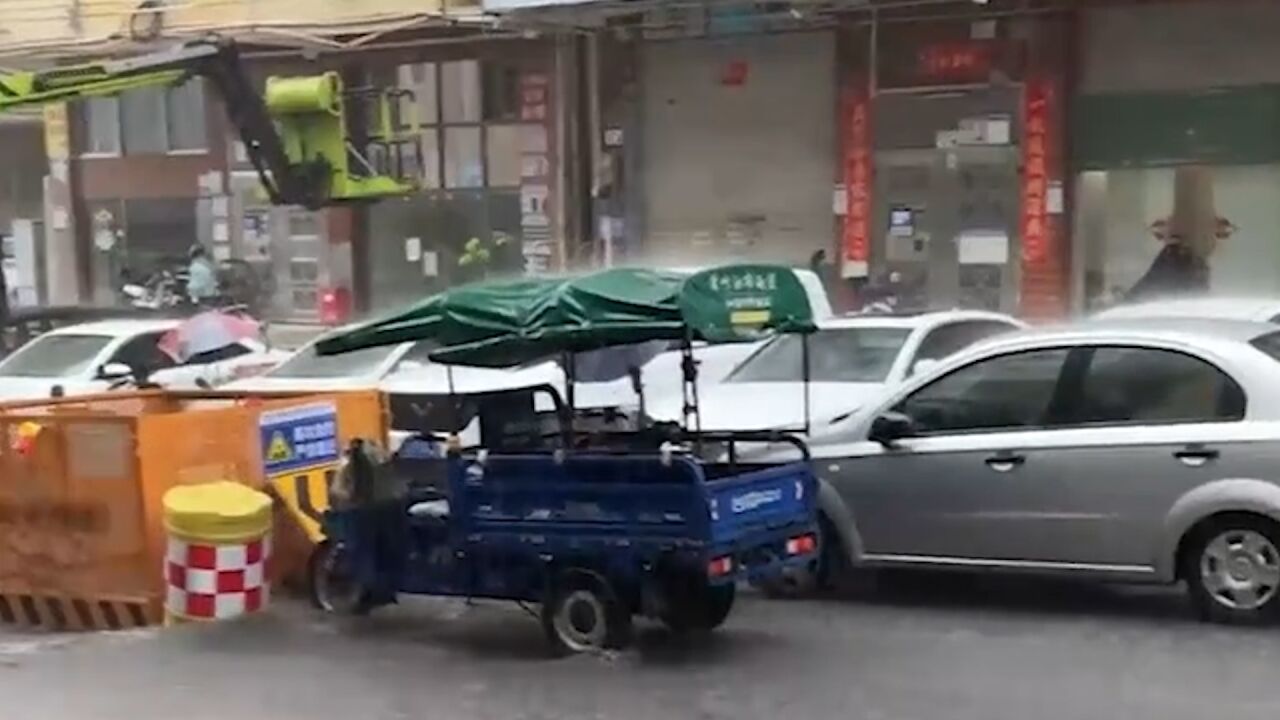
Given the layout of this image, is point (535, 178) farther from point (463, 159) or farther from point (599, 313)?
point (599, 313)

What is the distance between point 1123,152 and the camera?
22.0 m

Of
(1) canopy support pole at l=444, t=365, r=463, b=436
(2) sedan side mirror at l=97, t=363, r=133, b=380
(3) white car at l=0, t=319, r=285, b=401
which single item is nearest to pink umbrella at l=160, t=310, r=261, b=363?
(3) white car at l=0, t=319, r=285, b=401

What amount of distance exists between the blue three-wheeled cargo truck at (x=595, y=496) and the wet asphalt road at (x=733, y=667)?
12.9 inches

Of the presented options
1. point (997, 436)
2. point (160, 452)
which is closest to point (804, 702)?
point (997, 436)

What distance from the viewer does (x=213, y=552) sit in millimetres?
10609

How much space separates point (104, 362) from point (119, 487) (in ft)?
20.0

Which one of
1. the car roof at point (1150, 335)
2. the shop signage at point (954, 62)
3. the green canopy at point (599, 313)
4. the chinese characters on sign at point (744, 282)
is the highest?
the shop signage at point (954, 62)

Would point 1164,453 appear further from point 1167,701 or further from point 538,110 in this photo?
point 538,110

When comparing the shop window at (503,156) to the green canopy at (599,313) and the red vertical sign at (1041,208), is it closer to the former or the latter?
the red vertical sign at (1041,208)

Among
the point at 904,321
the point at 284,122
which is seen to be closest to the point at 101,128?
the point at 284,122

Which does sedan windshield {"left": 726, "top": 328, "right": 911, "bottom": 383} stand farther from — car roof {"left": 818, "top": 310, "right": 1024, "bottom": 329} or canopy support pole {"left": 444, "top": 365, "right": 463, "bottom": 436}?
canopy support pole {"left": 444, "top": 365, "right": 463, "bottom": 436}

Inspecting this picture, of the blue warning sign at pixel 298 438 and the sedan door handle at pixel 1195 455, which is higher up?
the sedan door handle at pixel 1195 455

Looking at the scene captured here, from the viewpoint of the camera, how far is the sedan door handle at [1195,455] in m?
9.41

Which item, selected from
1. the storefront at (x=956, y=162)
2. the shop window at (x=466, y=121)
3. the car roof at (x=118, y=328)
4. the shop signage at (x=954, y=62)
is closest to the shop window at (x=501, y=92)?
the shop window at (x=466, y=121)
